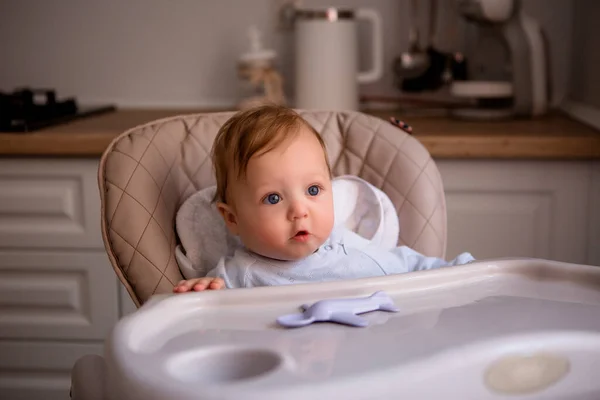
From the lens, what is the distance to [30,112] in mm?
1811

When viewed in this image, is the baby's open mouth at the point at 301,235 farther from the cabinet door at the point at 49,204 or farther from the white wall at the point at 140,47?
the white wall at the point at 140,47

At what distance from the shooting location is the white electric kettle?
1.85 meters

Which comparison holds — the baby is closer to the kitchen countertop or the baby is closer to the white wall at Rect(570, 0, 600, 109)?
the kitchen countertop

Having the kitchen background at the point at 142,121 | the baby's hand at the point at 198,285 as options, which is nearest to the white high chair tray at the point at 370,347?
the baby's hand at the point at 198,285

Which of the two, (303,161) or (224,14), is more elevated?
(224,14)

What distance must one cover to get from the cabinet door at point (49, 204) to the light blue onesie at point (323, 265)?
669mm

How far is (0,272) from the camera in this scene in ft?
5.78

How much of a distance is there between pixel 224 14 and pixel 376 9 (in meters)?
0.43

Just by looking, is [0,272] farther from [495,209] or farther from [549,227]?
[549,227]

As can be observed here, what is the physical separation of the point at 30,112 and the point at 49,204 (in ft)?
0.84

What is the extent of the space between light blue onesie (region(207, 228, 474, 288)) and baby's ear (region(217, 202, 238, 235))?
45 mm

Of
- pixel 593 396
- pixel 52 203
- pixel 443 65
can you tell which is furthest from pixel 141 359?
pixel 443 65

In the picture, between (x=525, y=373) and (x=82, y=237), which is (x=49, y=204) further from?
(x=525, y=373)

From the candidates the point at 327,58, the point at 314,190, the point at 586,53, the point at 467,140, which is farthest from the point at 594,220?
the point at 314,190
